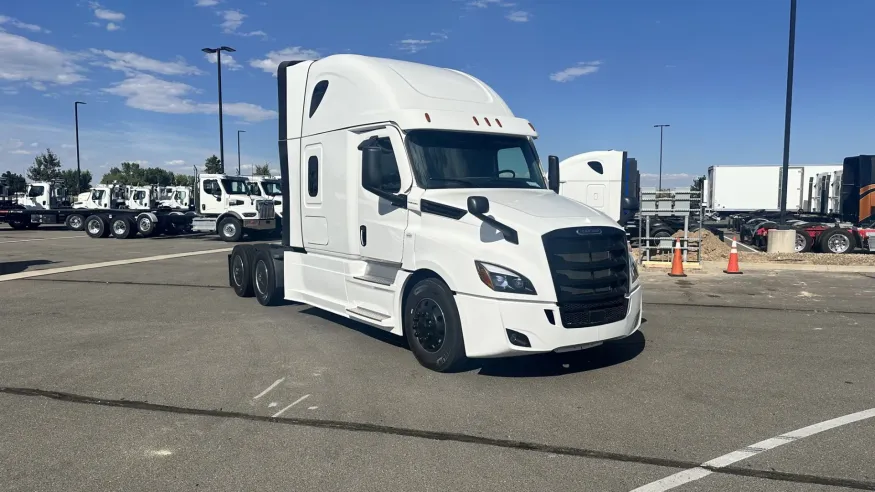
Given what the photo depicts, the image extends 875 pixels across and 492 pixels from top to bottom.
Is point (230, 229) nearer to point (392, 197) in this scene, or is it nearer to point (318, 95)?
point (318, 95)

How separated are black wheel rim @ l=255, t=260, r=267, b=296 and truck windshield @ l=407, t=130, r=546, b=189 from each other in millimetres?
4104

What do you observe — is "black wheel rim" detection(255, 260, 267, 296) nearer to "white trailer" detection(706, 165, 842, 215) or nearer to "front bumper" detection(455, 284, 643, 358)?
"front bumper" detection(455, 284, 643, 358)

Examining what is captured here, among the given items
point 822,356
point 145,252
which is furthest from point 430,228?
point 145,252

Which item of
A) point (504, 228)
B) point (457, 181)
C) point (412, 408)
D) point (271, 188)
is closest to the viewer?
point (412, 408)

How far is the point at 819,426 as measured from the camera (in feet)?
14.9

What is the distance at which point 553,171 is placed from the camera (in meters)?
7.30

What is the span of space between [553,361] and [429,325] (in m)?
1.38

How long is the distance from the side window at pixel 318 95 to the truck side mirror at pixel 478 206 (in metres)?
3.02

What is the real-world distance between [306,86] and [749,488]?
6.52m

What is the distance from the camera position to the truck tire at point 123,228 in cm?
2664

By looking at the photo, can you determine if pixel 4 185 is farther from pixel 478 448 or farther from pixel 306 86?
pixel 478 448

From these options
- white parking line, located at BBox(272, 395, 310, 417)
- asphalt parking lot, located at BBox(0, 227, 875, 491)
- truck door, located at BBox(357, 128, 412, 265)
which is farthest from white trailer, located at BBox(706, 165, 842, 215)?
white parking line, located at BBox(272, 395, 310, 417)

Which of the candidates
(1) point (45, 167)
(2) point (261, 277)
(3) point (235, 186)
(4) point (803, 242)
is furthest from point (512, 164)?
(1) point (45, 167)

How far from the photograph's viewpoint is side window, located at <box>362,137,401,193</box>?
6352mm
